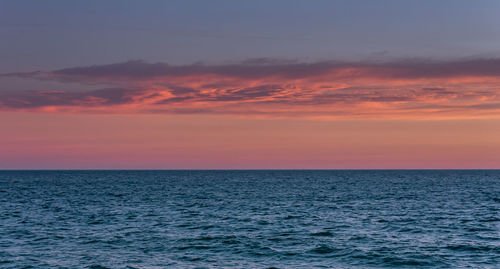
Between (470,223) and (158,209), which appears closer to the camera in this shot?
(470,223)

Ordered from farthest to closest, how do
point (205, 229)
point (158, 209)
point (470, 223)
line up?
point (158, 209) → point (470, 223) → point (205, 229)

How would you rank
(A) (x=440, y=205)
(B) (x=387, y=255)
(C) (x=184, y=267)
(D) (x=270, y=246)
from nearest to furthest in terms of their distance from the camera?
(C) (x=184, y=267) → (B) (x=387, y=255) → (D) (x=270, y=246) → (A) (x=440, y=205)

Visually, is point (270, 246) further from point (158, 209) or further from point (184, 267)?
point (158, 209)

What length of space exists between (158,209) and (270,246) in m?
31.2

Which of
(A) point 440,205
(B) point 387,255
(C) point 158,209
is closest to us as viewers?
(B) point 387,255

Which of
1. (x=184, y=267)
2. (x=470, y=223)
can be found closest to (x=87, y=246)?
(x=184, y=267)

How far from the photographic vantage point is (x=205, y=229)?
45250mm

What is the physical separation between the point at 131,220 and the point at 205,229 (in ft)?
36.4

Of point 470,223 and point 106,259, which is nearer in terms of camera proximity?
point 106,259

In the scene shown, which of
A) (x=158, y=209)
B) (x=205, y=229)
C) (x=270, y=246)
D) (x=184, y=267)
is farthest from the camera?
(x=158, y=209)

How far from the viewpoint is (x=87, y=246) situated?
36.9 meters

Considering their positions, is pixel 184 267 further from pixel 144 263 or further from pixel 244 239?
pixel 244 239

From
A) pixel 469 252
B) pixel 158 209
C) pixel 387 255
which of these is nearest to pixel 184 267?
pixel 387 255

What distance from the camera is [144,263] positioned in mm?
31453
